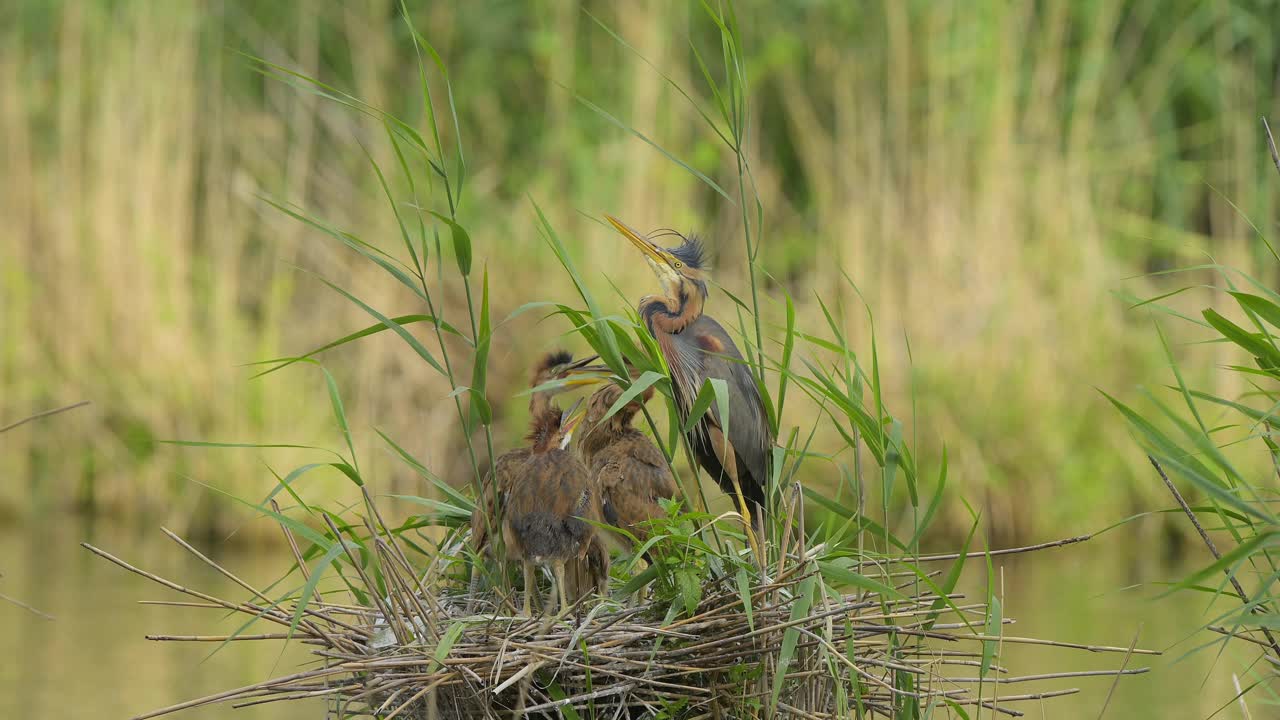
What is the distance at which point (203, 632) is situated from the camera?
19.2 ft

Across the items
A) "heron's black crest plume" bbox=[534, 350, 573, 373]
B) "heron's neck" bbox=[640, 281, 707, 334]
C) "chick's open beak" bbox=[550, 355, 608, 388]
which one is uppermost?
"heron's neck" bbox=[640, 281, 707, 334]

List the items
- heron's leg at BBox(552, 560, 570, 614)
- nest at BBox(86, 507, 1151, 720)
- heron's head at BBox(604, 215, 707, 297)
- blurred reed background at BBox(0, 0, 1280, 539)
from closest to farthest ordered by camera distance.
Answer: nest at BBox(86, 507, 1151, 720) → heron's leg at BBox(552, 560, 570, 614) → heron's head at BBox(604, 215, 707, 297) → blurred reed background at BBox(0, 0, 1280, 539)

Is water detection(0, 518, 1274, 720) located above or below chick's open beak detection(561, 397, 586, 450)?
below

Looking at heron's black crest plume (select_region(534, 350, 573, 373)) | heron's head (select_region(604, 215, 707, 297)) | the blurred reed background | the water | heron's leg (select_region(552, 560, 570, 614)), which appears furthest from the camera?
the blurred reed background

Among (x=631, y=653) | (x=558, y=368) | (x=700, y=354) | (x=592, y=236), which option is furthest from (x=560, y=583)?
(x=592, y=236)

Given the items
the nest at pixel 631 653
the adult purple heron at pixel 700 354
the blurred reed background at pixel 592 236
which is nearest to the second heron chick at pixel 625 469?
the adult purple heron at pixel 700 354

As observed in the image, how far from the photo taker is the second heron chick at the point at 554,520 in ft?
9.28

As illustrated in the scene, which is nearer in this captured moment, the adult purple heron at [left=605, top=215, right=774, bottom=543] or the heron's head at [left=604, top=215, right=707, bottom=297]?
the adult purple heron at [left=605, top=215, right=774, bottom=543]

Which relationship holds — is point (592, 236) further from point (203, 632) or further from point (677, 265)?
point (677, 265)

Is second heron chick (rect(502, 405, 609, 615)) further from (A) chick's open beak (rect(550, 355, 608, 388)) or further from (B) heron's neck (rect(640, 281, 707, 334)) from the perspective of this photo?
(B) heron's neck (rect(640, 281, 707, 334))

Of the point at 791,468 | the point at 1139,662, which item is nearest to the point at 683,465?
the point at 1139,662

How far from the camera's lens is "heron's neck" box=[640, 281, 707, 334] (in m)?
3.51

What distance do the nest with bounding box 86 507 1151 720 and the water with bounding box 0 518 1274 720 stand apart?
1338 millimetres

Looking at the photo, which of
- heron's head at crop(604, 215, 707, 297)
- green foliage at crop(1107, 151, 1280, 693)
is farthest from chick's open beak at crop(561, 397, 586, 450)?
green foliage at crop(1107, 151, 1280, 693)
